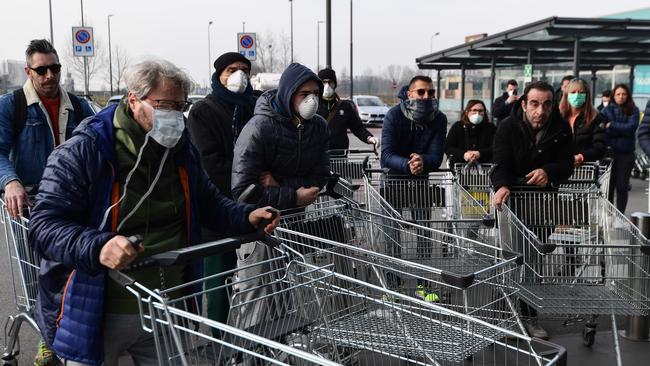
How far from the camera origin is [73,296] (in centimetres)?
257

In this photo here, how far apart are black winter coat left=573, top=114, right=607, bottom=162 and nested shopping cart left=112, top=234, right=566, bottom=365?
15.5 feet

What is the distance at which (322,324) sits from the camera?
2.94 metres

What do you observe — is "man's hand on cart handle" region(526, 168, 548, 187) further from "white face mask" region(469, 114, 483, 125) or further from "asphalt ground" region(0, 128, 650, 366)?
"white face mask" region(469, 114, 483, 125)

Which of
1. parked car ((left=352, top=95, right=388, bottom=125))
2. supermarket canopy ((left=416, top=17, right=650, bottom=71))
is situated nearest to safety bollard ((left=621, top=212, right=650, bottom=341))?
supermarket canopy ((left=416, top=17, right=650, bottom=71))

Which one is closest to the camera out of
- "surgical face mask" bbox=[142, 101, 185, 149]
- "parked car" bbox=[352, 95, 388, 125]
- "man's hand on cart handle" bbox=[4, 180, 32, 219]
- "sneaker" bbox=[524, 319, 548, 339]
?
"surgical face mask" bbox=[142, 101, 185, 149]

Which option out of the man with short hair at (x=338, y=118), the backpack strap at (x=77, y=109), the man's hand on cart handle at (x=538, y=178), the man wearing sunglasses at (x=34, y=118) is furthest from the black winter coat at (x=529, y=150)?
the man with short hair at (x=338, y=118)

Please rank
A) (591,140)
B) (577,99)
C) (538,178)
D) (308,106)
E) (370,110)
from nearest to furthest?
1. (308,106)
2. (538,178)
3. (577,99)
4. (591,140)
5. (370,110)

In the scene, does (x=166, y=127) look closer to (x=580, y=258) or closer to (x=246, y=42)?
(x=580, y=258)

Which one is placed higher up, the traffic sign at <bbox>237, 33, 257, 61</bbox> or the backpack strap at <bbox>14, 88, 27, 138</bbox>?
the traffic sign at <bbox>237, 33, 257, 61</bbox>

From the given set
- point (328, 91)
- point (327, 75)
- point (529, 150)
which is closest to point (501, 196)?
point (529, 150)

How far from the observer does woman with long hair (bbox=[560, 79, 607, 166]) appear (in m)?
6.73

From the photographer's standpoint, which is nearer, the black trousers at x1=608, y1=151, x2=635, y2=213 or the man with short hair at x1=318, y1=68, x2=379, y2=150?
the man with short hair at x1=318, y1=68, x2=379, y2=150

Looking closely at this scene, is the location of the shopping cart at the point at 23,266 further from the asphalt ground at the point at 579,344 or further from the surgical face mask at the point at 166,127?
the surgical face mask at the point at 166,127

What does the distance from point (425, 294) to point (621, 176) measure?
20.2ft
